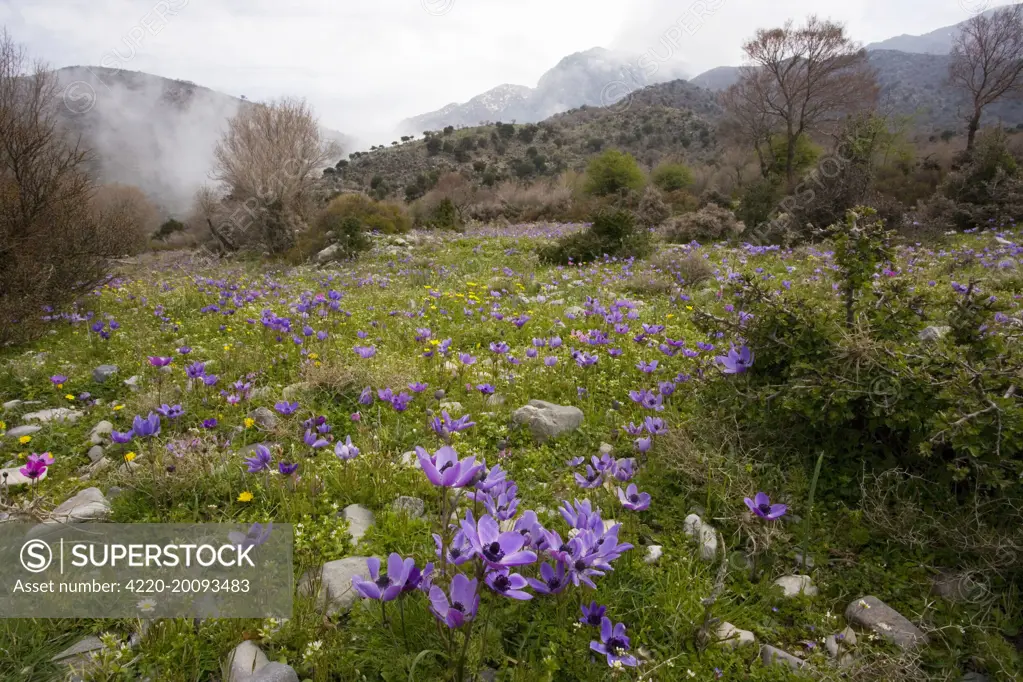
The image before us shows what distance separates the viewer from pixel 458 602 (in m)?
1.28

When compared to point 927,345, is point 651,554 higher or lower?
lower

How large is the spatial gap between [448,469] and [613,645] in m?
0.73

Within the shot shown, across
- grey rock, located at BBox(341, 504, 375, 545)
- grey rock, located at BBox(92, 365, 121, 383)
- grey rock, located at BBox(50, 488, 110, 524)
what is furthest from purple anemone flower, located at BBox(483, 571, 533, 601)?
grey rock, located at BBox(92, 365, 121, 383)

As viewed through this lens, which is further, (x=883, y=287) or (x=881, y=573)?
(x=883, y=287)

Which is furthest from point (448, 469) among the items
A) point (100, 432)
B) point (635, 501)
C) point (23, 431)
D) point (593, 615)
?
point (23, 431)

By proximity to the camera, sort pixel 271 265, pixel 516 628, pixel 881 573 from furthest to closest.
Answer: pixel 271 265
pixel 881 573
pixel 516 628

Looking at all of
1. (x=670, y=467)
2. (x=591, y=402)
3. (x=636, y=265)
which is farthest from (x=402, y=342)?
(x=636, y=265)

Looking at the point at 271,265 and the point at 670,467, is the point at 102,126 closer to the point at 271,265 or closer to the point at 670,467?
the point at 271,265

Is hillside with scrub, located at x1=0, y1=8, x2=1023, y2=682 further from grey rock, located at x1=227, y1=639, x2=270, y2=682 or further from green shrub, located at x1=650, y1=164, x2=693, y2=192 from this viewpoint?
green shrub, located at x1=650, y1=164, x2=693, y2=192

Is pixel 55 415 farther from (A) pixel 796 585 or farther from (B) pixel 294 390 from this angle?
(A) pixel 796 585

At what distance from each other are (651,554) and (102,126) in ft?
378

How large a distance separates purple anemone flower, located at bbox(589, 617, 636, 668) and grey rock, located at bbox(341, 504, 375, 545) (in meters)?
1.19

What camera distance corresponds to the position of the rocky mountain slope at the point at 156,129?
85.2 m

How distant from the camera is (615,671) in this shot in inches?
61.1
